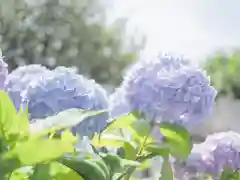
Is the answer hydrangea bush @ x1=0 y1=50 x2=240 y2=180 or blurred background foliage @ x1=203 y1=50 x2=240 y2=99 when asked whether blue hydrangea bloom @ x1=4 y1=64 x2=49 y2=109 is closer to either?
hydrangea bush @ x1=0 y1=50 x2=240 y2=180

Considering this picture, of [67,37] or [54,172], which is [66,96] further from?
[67,37]

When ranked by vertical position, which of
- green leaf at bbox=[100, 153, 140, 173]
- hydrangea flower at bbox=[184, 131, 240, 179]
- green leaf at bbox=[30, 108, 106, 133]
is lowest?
hydrangea flower at bbox=[184, 131, 240, 179]

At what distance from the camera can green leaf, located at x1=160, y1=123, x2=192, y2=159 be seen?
0.34 m

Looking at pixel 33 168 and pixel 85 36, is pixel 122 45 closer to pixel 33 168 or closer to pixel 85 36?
pixel 85 36

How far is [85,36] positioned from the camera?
3432mm

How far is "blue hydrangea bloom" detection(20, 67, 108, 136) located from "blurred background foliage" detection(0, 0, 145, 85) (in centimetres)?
267

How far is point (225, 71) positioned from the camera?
8.44 ft

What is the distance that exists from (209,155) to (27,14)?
9.28 ft

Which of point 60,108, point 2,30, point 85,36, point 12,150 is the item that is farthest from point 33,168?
point 85,36

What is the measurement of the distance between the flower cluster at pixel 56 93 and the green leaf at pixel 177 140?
5 centimetres

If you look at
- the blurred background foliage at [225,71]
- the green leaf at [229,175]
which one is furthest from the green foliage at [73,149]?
the blurred background foliage at [225,71]

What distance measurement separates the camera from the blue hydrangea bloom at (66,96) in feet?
1.27

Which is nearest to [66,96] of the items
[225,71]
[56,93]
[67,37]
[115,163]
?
[56,93]

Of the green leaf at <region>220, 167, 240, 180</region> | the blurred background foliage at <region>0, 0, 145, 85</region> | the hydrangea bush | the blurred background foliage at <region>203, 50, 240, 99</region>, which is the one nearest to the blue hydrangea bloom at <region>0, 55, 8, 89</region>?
the hydrangea bush
